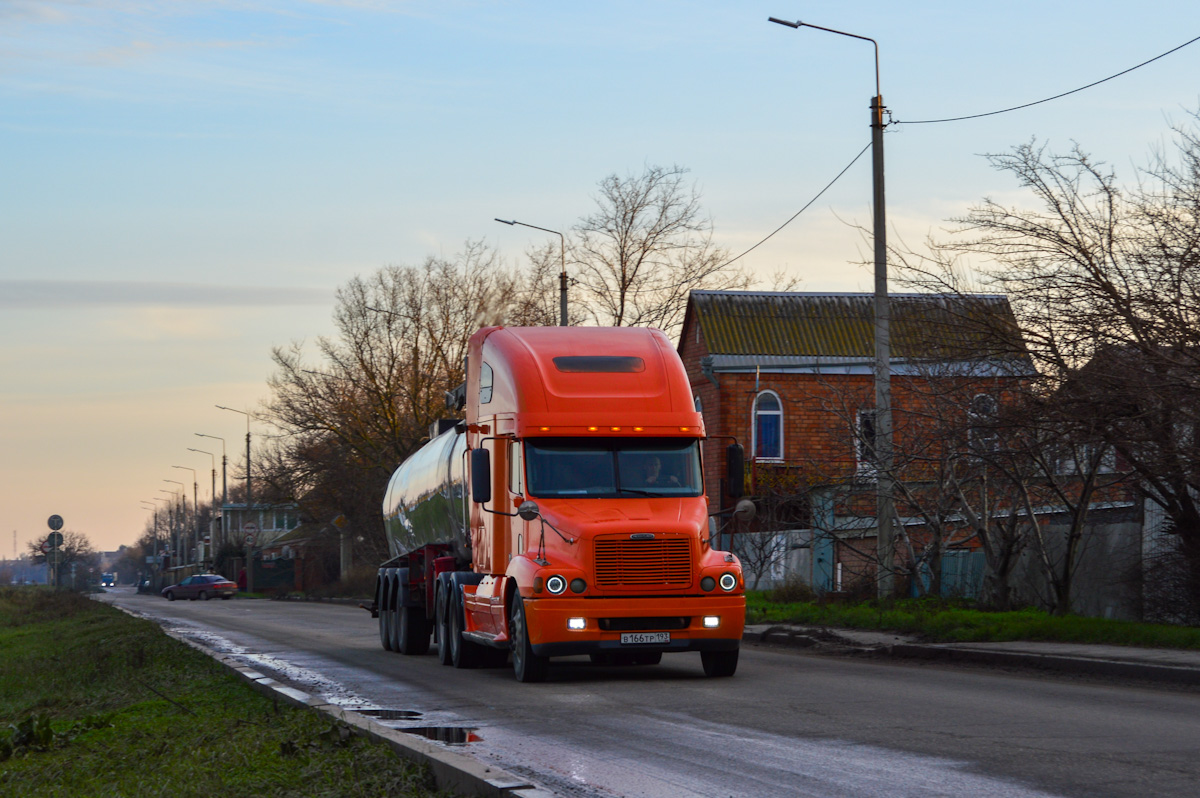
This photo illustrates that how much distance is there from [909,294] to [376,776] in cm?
1254

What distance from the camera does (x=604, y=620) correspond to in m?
14.0

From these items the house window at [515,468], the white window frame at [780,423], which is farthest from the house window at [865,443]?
the white window frame at [780,423]

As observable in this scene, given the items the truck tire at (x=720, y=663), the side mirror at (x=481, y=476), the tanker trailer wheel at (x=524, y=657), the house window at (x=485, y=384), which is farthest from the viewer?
the house window at (x=485, y=384)

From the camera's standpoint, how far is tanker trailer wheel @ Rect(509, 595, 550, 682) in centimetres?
1420

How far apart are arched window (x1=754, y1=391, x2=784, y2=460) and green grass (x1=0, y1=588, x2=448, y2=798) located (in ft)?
89.8

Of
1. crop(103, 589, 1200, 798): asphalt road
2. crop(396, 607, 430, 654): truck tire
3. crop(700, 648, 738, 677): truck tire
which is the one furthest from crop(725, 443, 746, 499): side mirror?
crop(396, 607, 430, 654): truck tire

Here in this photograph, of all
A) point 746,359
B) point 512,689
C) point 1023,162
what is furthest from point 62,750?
point 746,359

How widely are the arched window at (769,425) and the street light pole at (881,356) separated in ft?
72.1

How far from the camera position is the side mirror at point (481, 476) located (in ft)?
49.9

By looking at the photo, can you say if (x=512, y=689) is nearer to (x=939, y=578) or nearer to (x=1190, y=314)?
(x=1190, y=314)

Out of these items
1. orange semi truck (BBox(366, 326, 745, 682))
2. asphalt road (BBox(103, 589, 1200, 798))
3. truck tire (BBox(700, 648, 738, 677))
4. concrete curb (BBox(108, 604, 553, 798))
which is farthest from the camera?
truck tire (BBox(700, 648, 738, 677))

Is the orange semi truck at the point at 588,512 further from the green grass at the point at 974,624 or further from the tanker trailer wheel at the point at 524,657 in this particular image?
the green grass at the point at 974,624

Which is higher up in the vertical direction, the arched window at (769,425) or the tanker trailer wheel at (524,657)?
the arched window at (769,425)

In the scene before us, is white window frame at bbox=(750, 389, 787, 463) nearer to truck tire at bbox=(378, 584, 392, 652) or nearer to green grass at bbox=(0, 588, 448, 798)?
truck tire at bbox=(378, 584, 392, 652)
